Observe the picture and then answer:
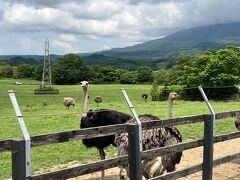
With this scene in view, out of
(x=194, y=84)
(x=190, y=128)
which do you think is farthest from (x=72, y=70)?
(x=190, y=128)

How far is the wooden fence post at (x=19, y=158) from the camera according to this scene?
383 cm

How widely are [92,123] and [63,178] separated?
3828 millimetres

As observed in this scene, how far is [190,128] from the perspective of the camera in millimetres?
14711

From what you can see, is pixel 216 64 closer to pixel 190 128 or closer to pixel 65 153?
pixel 190 128

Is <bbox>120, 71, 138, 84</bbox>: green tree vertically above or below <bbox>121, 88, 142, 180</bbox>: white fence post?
below

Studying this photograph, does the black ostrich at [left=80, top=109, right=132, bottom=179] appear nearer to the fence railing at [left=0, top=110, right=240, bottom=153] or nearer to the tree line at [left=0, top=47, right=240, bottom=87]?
the fence railing at [left=0, top=110, right=240, bottom=153]

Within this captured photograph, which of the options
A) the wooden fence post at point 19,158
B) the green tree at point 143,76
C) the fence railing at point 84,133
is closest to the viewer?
the wooden fence post at point 19,158

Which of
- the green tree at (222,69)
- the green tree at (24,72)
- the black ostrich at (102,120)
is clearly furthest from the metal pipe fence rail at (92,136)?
the green tree at (24,72)

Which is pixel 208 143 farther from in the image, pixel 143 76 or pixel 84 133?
pixel 143 76

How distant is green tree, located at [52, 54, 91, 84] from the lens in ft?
311

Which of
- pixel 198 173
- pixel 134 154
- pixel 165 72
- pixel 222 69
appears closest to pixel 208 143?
pixel 134 154

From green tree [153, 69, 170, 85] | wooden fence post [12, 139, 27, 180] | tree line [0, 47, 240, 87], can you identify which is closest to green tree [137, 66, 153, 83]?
tree line [0, 47, 240, 87]

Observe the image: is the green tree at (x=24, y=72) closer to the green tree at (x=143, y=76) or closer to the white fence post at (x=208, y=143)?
the green tree at (x=143, y=76)

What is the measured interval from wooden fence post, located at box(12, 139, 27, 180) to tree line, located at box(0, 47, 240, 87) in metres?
36.9
